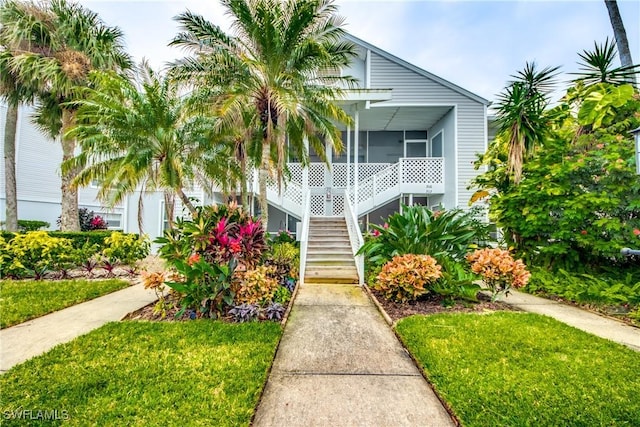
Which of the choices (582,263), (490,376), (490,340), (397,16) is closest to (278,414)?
(490,376)

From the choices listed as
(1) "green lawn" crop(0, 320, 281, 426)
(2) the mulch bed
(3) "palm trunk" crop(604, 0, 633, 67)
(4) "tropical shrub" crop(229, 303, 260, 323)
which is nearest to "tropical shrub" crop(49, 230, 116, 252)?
(1) "green lawn" crop(0, 320, 281, 426)

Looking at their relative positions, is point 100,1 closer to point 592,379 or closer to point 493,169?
point 493,169

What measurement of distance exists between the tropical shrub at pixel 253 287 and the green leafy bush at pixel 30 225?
→ 1321 centimetres

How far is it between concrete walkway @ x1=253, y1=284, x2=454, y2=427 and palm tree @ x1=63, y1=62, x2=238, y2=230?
18.3 ft

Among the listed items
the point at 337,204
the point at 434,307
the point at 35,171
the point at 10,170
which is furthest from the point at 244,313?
the point at 35,171

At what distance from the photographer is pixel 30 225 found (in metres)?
12.7

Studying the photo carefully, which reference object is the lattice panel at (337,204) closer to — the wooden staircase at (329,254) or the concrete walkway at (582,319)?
the wooden staircase at (329,254)

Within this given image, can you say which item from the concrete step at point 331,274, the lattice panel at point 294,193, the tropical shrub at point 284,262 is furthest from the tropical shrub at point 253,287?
the lattice panel at point 294,193

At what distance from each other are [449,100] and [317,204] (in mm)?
6953

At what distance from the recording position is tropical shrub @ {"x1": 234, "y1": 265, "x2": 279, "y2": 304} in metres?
4.70

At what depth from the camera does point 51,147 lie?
1473 cm

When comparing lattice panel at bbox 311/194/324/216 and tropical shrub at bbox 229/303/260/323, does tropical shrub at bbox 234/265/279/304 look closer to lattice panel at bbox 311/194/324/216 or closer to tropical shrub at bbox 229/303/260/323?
tropical shrub at bbox 229/303/260/323

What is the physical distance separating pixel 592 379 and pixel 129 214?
1487 cm

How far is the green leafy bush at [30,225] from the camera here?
488 inches
